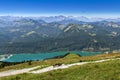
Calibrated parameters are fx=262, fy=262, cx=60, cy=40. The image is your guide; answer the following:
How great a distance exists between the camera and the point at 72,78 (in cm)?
3259

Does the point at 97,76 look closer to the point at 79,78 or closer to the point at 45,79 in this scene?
the point at 79,78

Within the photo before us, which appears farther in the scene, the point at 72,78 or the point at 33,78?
the point at 33,78

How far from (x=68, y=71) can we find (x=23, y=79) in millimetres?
7095

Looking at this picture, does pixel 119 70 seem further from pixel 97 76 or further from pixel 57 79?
pixel 57 79

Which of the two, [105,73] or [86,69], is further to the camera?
[86,69]

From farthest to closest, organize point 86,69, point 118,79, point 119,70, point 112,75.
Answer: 1. point 86,69
2. point 119,70
3. point 112,75
4. point 118,79

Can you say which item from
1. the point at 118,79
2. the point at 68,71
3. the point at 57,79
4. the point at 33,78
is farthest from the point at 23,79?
the point at 118,79

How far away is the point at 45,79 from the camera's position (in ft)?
108

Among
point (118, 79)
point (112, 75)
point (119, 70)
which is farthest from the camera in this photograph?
point (119, 70)

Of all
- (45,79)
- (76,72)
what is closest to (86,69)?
(76,72)

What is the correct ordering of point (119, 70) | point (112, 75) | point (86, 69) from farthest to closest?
point (86, 69)
point (119, 70)
point (112, 75)

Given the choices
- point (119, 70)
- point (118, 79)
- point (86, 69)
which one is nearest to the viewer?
point (118, 79)

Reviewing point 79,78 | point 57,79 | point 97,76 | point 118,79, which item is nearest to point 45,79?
point 57,79

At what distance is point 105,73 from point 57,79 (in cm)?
614
